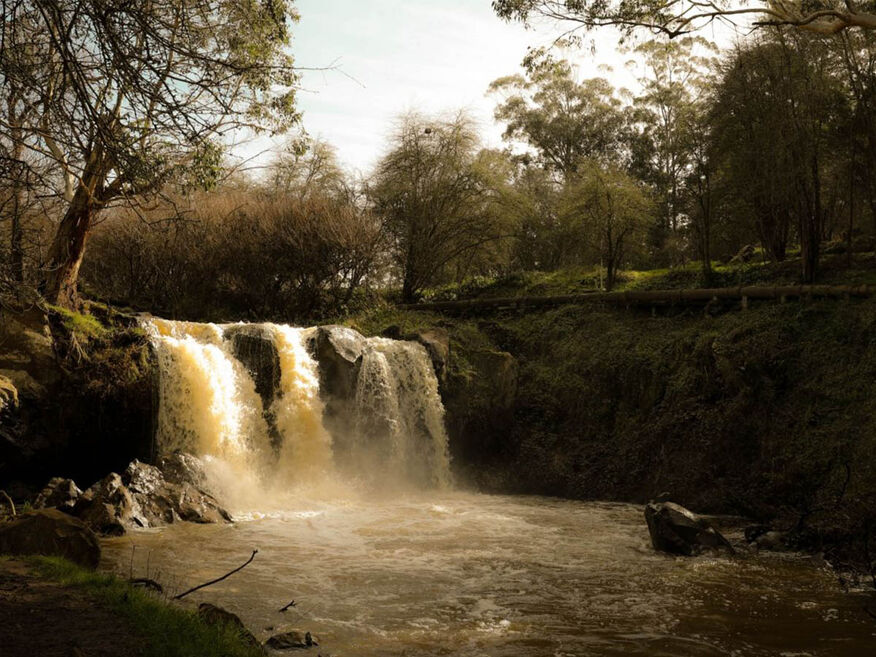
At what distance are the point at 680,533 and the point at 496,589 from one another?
3.45m

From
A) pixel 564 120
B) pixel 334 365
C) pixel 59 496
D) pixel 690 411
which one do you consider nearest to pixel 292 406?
pixel 334 365

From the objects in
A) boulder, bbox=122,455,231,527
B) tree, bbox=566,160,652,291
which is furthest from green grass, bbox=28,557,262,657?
tree, bbox=566,160,652,291

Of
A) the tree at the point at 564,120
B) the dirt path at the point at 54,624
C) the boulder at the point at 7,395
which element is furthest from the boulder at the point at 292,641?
the tree at the point at 564,120

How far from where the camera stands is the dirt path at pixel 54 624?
4898 mm

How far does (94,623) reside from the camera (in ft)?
18.1

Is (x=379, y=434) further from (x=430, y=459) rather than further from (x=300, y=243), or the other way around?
(x=300, y=243)

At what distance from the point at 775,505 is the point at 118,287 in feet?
59.4

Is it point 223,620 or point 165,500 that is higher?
point 223,620

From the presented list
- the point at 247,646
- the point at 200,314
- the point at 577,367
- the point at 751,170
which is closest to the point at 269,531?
the point at 247,646

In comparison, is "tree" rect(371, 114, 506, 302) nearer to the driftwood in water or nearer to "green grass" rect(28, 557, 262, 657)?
the driftwood in water

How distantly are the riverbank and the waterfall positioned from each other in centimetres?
711

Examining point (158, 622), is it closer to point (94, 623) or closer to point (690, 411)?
point (94, 623)

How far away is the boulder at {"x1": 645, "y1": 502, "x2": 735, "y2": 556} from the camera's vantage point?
411 inches

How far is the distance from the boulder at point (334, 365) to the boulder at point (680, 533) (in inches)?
299
